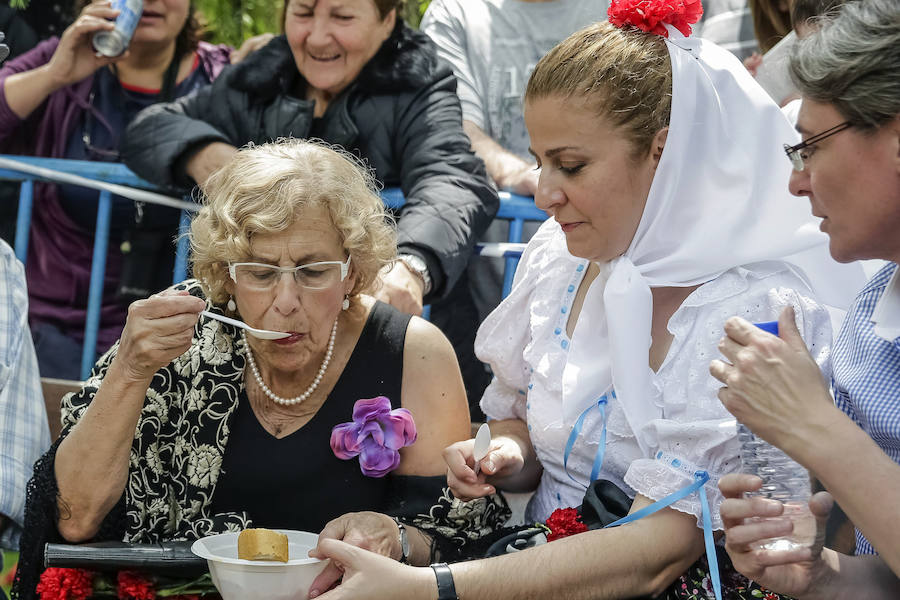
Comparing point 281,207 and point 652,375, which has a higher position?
point 281,207

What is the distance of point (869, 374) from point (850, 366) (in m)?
0.08

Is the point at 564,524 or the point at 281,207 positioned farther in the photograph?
the point at 281,207

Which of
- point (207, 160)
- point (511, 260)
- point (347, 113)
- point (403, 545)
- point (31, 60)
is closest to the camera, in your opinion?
point (403, 545)

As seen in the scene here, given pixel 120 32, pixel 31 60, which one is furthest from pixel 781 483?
pixel 31 60

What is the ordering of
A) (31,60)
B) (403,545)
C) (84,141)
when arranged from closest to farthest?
(403,545), (84,141), (31,60)

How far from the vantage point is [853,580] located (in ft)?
7.36

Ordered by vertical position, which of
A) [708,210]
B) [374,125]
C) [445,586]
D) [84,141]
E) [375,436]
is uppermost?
[374,125]

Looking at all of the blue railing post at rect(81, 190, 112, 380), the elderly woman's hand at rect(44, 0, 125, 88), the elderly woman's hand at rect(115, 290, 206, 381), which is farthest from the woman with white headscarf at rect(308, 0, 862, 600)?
the elderly woman's hand at rect(44, 0, 125, 88)

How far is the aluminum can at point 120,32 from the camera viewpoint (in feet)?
13.6

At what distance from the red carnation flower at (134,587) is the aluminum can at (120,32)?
7.26 feet

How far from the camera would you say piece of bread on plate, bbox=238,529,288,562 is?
7.79 ft

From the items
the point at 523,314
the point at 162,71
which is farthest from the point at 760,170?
the point at 162,71

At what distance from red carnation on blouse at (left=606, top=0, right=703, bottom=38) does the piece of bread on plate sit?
1475 mm

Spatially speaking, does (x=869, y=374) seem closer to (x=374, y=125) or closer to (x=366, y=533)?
(x=366, y=533)
